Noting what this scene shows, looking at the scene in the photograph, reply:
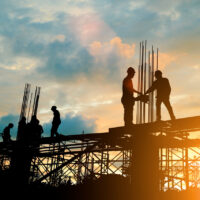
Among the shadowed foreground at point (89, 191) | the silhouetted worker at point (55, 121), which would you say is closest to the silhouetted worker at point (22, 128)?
the silhouetted worker at point (55, 121)

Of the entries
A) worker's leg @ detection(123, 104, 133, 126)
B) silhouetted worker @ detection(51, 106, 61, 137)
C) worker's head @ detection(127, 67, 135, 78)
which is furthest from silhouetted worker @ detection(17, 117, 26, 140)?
worker's head @ detection(127, 67, 135, 78)

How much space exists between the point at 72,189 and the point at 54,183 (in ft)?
21.1

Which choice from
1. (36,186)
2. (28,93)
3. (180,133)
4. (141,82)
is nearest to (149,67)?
(141,82)

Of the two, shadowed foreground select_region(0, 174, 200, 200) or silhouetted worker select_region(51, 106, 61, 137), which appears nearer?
shadowed foreground select_region(0, 174, 200, 200)

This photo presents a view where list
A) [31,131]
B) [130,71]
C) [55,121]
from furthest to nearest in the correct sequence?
[31,131]
[55,121]
[130,71]

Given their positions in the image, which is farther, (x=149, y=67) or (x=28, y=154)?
(x=149, y=67)

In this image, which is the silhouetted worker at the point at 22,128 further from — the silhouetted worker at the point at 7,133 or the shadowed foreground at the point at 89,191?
the shadowed foreground at the point at 89,191

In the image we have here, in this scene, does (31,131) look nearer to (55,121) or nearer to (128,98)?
(55,121)

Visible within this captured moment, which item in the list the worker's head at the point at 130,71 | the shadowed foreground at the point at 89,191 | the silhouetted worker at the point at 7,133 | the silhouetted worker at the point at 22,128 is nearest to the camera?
the worker's head at the point at 130,71

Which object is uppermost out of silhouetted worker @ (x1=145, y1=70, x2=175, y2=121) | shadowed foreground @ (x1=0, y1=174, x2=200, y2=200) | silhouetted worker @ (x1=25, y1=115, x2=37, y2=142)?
silhouetted worker @ (x1=145, y1=70, x2=175, y2=121)

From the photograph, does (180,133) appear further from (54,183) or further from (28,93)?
(28,93)

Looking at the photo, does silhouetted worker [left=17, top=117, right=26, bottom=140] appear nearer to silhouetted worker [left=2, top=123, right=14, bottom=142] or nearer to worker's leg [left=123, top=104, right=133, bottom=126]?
silhouetted worker [left=2, top=123, right=14, bottom=142]

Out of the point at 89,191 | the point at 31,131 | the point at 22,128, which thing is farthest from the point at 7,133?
the point at 89,191

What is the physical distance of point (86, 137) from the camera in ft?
36.3
